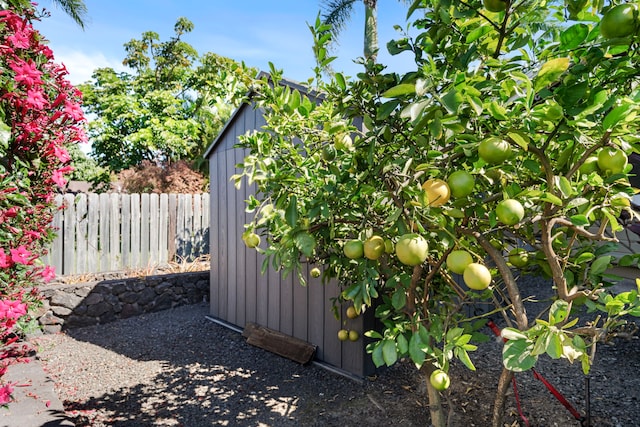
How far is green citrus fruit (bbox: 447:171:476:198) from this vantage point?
45.8 inches

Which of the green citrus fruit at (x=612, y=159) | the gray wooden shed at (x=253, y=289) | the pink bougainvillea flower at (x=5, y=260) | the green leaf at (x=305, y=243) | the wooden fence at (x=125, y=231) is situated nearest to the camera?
the green citrus fruit at (x=612, y=159)

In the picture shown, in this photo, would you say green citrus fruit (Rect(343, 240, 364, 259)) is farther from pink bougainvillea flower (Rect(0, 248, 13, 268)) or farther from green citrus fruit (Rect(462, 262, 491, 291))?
pink bougainvillea flower (Rect(0, 248, 13, 268))

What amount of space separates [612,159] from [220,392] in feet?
9.40

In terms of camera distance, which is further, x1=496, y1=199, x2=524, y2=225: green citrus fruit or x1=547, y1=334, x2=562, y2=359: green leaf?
x1=496, y1=199, x2=524, y2=225: green citrus fruit

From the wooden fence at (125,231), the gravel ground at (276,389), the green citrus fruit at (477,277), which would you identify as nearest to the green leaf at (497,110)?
the green citrus fruit at (477,277)

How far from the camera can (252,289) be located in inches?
163

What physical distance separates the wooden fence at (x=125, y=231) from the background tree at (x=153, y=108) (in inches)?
158

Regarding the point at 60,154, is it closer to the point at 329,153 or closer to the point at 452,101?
the point at 329,153

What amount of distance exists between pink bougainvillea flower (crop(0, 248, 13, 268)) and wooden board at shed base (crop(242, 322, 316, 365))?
2.38 m

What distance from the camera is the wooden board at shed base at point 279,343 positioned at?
3.33 meters

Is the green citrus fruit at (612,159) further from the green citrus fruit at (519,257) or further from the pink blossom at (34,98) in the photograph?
the pink blossom at (34,98)

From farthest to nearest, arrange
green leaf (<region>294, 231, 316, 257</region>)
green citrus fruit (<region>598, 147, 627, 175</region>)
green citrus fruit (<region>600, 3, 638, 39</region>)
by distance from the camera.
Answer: green leaf (<region>294, 231, 316, 257</region>)
green citrus fruit (<region>598, 147, 627, 175</region>)
green citrus fruit (<region>600, 3, 638, 39</region>)

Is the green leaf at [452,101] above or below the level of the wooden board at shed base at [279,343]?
above

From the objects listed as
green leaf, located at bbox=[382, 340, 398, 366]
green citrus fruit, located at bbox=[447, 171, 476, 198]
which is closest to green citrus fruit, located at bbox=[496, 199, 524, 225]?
green citrus fruit, located at bbox=[447, 171, 476, 198]
